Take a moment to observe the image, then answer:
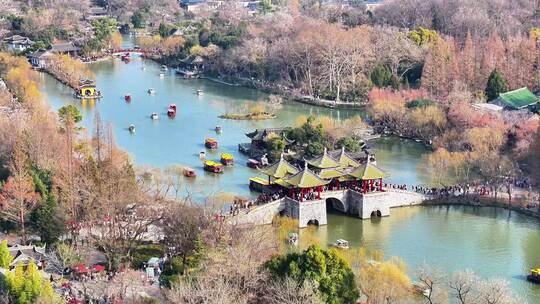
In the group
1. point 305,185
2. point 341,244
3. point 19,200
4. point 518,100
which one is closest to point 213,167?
point 305,185

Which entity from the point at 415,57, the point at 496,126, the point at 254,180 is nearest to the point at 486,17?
the point at 415,57

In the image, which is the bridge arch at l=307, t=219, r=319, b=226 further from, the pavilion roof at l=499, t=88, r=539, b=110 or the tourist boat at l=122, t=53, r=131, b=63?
the tourist boat at l=122, t=53, r=131, b=63

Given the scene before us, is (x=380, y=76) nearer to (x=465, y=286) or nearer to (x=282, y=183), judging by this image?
(x=282, y=183)

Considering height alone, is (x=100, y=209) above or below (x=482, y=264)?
above

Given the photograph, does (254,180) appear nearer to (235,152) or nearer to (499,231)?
(235,152)

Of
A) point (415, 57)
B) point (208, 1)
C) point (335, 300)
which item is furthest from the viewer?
point (208, 1)

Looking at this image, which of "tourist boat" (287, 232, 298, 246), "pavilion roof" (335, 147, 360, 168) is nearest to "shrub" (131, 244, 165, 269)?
"tourist boat" (287, 232, 298, 246)

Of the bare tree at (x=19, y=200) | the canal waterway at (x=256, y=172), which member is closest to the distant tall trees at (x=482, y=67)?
the canal waterway at (x=256, y=172)
